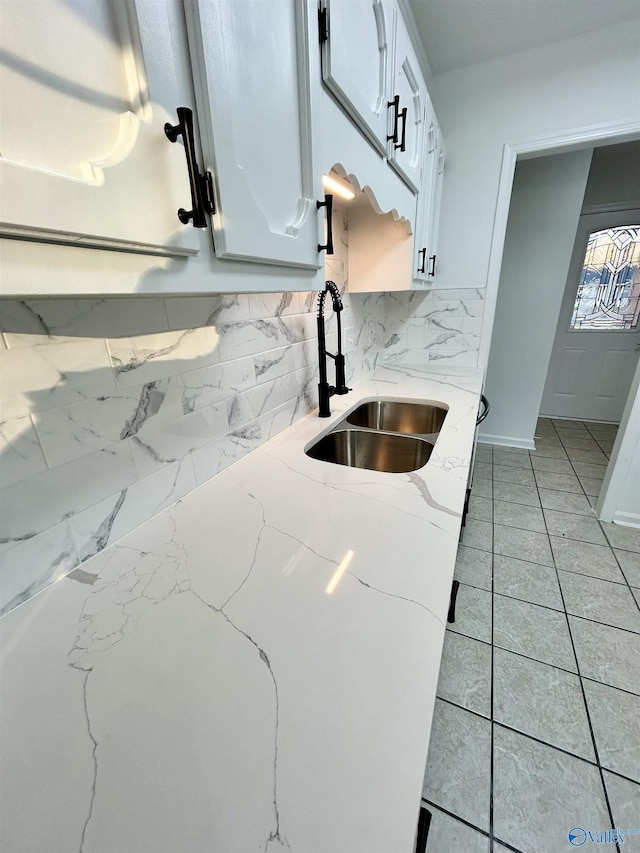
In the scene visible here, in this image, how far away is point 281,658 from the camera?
0.48 m

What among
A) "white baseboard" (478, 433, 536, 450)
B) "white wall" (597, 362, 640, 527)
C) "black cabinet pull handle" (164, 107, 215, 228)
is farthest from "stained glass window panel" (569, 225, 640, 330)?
"black cabinet pull handle" (164, 107, 215, 228)

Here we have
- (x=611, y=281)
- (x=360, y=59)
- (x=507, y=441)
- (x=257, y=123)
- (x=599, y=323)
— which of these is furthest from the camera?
(x=599, y=323)

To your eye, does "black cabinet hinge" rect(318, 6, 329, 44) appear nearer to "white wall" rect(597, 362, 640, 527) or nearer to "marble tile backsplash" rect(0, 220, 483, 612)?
"marble tile backsplash" rect(0, 220, 483, 612)

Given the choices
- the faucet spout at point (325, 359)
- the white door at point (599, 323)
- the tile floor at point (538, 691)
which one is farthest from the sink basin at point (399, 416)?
the white door at point (599, 323)

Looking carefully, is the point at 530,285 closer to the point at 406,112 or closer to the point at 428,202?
the point at 428,202

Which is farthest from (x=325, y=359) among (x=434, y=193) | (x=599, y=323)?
(x=599, y=323)

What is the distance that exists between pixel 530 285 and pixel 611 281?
153 centimetres

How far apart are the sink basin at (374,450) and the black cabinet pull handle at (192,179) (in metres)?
0.90

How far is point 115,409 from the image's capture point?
0.68 m

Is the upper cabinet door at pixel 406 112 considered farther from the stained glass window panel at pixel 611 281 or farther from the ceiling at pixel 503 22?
the stained glass window panel at pixel 611 281

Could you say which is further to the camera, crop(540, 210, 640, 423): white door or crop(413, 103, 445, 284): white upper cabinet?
crop(540, 210, 640, 423): white door

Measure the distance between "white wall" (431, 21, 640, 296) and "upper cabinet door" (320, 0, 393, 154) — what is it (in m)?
1.29

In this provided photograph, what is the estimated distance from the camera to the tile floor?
895mm

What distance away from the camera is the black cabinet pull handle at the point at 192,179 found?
41 cm
